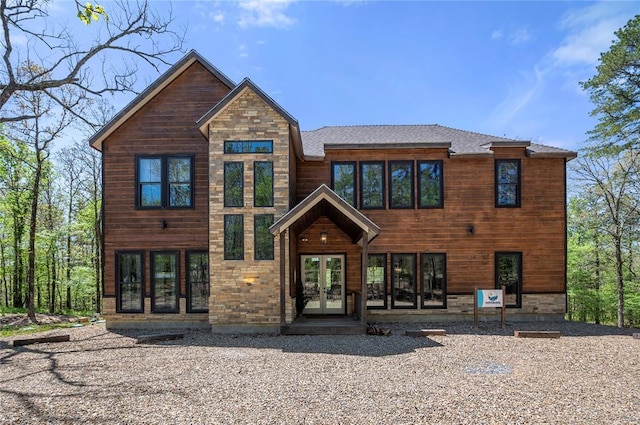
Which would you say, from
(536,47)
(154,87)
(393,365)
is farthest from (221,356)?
(536,47)

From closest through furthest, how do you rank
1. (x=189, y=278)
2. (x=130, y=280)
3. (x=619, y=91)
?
(x=189, y=278) → (x=130, y=280) → (x=619, y=91)

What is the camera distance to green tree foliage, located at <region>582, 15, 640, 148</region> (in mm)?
11938

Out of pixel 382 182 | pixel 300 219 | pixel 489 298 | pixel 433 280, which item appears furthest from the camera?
pixel 382 182

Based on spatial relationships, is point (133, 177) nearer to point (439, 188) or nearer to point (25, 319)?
point (439, 188)

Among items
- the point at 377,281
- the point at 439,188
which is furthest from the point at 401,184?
the point at 377,281

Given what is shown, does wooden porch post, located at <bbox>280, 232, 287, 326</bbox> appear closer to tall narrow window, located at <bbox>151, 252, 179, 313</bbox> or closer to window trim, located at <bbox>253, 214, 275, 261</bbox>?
window trim, located at <bbox>253, 214, 275, 261</bbox>

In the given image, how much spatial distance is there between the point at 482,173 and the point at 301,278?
23.1 ft

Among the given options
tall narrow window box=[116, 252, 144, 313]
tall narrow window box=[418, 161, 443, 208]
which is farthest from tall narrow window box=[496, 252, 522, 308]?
tall narrow window box=[116, 252, 144, 313]

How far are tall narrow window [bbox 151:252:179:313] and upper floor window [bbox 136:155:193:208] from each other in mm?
1677

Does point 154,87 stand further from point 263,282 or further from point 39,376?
point 39,376

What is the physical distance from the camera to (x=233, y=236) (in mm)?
10398

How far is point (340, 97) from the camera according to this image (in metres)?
18.6

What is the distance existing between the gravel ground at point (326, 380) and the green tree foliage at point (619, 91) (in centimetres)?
790

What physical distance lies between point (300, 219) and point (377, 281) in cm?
358
